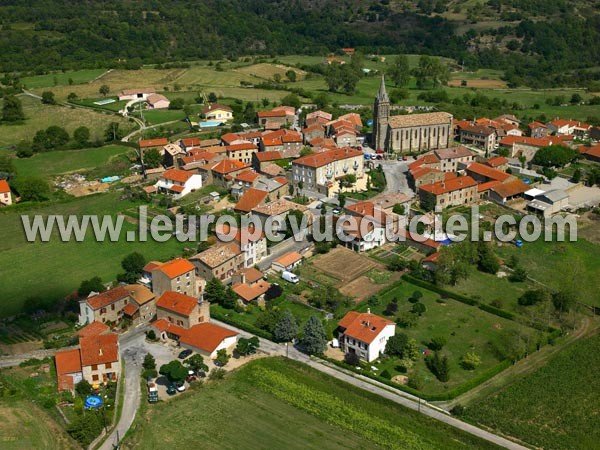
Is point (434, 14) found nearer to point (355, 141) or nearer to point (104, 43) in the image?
point (104, 43)

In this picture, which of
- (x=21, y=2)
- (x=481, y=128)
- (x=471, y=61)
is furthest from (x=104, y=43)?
(x=481, y=128)

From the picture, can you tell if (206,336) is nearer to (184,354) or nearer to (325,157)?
(184,354)

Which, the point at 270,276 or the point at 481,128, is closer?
the point at 270,276

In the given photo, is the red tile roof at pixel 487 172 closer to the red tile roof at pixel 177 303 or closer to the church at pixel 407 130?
the church at pixel 407 130

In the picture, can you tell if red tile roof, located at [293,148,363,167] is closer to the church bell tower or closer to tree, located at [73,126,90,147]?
the church bell tower

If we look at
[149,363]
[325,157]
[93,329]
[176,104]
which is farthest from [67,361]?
[176,104]

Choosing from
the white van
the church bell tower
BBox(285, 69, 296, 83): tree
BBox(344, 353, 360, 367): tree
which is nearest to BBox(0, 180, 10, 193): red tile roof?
the white van
